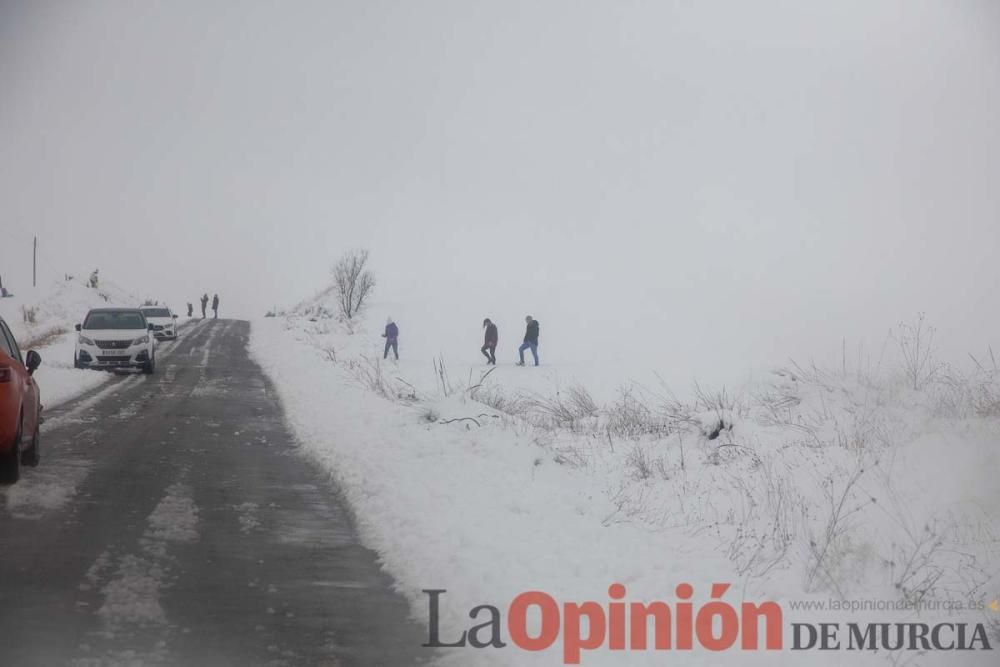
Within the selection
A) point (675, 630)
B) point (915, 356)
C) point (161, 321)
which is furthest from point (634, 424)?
point (161, 321)

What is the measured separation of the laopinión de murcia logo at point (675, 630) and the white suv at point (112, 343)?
21.1 metres

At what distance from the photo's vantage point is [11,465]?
8914mm

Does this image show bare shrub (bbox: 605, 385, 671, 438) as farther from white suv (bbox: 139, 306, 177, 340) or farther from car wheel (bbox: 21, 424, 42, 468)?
white suv (bbox: 139, 306, 177, 340)

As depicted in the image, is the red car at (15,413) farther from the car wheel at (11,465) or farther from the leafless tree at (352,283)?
the leafless tree at (352,283)

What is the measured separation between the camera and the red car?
8.45 m

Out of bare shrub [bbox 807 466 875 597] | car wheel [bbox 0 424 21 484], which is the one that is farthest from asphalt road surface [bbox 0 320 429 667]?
bare shrub [bbox 807 466 875 597]

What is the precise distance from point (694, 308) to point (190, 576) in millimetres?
50504

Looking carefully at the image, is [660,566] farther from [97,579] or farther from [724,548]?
[97,579]

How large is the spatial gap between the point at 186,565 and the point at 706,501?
480 centimetres

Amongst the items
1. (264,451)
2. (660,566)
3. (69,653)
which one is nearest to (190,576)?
(69,653)

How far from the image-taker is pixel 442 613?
5.72 m

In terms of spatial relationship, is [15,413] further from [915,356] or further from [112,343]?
[112,343]

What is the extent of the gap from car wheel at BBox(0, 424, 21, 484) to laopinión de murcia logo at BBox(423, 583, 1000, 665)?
216 inches

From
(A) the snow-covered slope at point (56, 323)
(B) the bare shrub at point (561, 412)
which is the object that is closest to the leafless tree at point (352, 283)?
(A) the snow-covered slope at point (56, 323)
